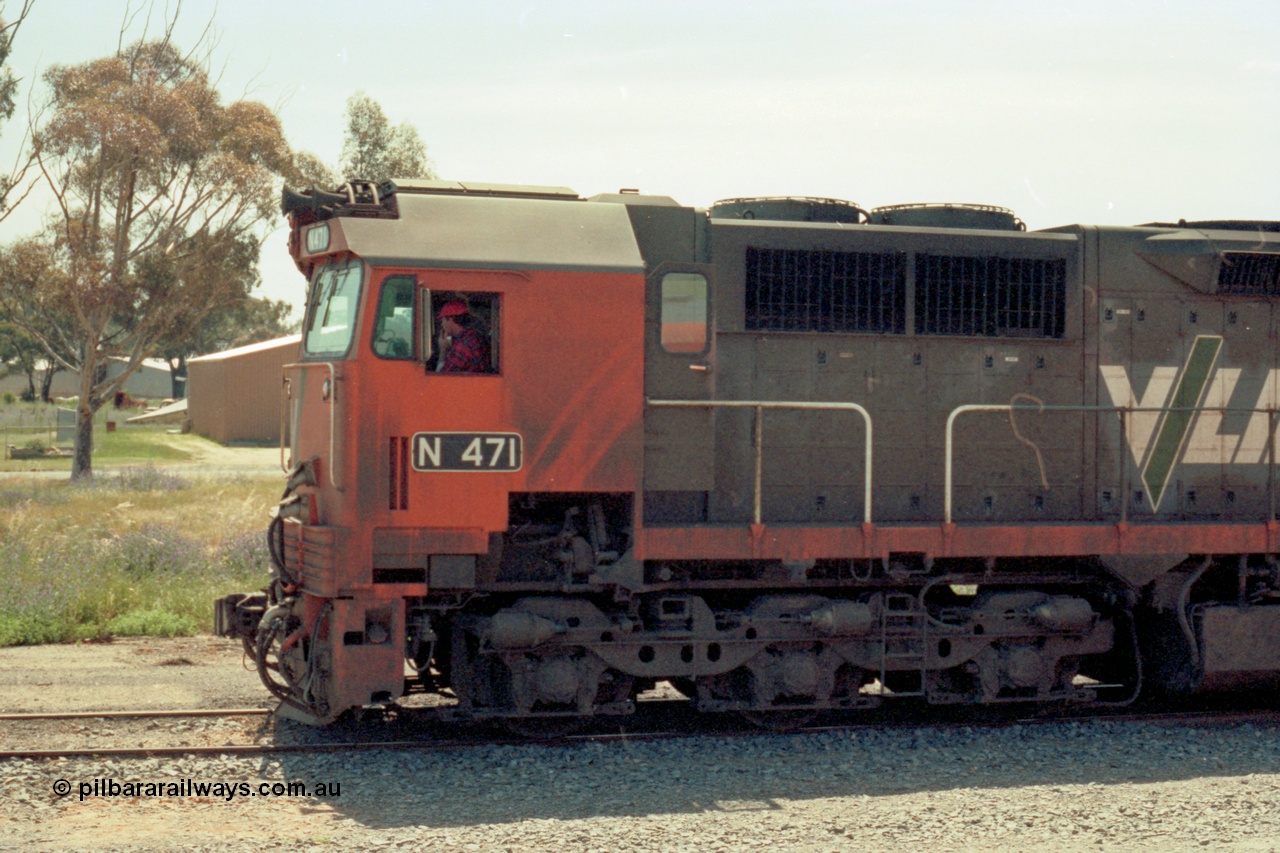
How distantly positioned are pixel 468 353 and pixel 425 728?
276 centimetres

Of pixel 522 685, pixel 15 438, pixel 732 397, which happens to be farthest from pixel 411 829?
pixel 15 438

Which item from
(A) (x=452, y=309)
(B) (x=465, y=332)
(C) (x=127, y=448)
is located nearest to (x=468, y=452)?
(B) (x=465, y=332)

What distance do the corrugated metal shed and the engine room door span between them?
42.2 m

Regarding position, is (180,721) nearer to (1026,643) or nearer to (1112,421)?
(1026,643)

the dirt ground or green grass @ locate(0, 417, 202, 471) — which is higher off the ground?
green grass @ locate(0, 417, 202, 471)

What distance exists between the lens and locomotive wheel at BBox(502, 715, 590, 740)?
8172 millimetres

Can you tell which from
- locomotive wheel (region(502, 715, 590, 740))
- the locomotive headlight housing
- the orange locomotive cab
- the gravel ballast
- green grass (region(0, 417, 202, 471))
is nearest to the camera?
the gravel ballast

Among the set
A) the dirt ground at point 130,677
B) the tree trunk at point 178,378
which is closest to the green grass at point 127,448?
the dirt ground at point 130,677

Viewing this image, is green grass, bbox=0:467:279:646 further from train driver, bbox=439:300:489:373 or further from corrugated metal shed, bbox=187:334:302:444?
corrugated metal shed, bbox=187:334:302:444

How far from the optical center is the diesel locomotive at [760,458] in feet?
25.2

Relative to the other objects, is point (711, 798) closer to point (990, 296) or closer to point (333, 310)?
point (333, 310)

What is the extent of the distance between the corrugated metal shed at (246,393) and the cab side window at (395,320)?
42324mm

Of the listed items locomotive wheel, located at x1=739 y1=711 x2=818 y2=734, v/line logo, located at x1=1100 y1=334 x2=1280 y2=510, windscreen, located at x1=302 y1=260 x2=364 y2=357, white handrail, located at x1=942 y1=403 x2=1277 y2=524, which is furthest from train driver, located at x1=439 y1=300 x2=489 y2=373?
v/line logo, located at x1=1100 y1=334 x2=1280 y2=510

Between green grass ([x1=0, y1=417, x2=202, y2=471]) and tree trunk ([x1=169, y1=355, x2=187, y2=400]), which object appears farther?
tree trunk ([x1=169, y1=355, x2=187, y2=400])
